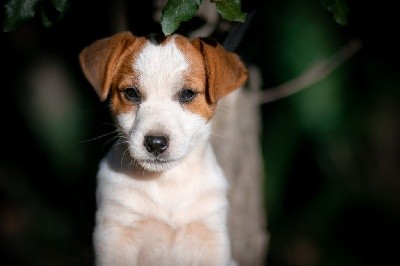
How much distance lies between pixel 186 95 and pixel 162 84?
0.17m

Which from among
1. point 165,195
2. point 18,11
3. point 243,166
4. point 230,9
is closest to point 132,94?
point 165,195

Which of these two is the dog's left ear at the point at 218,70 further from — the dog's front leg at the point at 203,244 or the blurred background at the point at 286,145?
the blurred background at the point at 286,145

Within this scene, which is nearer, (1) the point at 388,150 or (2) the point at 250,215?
(2) the point at 250,215

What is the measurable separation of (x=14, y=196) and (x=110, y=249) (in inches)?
163

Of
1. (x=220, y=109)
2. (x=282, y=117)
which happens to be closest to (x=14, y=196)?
(x=282, y=117)

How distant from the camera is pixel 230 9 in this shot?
3.32 metres

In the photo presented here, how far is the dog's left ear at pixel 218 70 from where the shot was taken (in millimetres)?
3941

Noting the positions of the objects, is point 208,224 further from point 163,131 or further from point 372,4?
point 372,4

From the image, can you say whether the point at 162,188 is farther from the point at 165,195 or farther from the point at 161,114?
the point at 161,114

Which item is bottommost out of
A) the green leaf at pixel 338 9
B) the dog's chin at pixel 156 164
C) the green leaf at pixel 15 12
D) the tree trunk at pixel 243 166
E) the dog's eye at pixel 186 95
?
the tree trunk at pixel 243 166

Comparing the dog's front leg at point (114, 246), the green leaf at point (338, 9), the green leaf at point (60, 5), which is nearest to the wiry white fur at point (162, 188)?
the dog's front leg at point (114, 246)

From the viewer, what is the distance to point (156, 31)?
4.57 meters

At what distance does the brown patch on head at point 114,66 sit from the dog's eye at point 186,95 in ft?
0.92

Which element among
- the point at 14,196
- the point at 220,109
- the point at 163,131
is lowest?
the point at 14,196
